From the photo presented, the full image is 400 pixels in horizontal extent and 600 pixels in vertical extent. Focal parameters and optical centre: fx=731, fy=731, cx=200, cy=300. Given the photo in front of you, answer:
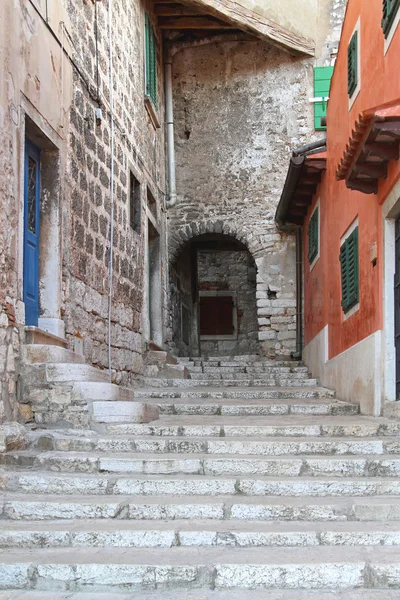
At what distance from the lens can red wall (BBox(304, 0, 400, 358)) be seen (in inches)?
256

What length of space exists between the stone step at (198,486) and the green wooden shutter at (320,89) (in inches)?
368

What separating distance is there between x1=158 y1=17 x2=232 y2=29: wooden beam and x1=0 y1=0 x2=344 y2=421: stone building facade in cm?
A: 5

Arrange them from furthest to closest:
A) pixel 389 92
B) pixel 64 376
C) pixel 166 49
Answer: pixel 166 49
pixel 389 92
pixel 64 376

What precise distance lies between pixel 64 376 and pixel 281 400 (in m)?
3.22

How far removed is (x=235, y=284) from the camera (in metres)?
18.7

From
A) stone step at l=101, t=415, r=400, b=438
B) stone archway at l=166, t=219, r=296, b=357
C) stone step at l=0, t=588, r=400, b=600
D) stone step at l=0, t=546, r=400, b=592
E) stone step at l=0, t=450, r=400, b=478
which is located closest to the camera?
stone step at l=0, t=588, r=400, b=600

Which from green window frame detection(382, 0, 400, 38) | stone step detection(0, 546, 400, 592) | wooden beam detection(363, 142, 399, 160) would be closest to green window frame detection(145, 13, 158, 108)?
green window frame detection(382, 0, 400, 38)

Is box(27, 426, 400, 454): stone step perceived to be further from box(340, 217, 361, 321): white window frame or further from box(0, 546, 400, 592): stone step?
box(340, 217, 361, 321): white window frame

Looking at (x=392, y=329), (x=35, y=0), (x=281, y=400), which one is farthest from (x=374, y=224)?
(x=35, y=0)

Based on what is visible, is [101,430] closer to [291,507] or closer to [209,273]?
[291,507]

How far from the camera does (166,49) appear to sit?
1323cm

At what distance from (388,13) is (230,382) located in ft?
16.8

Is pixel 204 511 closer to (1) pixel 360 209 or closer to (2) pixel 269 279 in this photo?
(1) pixel 360 209

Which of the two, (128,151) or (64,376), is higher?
(128,151)
